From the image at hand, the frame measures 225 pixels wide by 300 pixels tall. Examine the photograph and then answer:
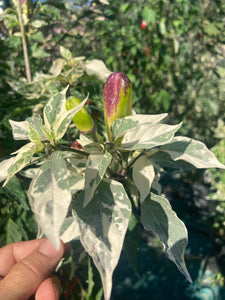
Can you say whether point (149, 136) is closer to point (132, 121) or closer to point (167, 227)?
point (132, 121)

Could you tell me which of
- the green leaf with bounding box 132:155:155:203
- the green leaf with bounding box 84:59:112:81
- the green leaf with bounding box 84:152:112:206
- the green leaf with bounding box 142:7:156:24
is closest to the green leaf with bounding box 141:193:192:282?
the green leaf with bounding box 132:155:155:203

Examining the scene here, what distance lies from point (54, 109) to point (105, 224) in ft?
0.69

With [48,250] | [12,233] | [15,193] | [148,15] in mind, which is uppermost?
[148,15]

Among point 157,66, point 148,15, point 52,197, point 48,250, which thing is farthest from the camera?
point 157,66

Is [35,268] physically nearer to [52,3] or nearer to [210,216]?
[52,3]

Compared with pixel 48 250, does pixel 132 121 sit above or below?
above

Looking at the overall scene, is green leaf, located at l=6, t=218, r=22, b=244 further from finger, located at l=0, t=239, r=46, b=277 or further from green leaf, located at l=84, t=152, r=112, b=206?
Result: green leaf, located at l=84, t=152, r=112, b=206

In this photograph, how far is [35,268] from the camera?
511 mm

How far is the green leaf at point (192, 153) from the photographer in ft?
1.40

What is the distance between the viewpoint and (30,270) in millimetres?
503

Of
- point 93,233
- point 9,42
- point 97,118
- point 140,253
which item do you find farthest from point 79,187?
point 140,253

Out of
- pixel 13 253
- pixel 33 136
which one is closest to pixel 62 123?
pixel 33 136

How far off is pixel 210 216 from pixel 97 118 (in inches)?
57.6

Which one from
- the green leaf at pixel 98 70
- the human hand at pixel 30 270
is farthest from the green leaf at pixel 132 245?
the green leaf at pixel 98 70
